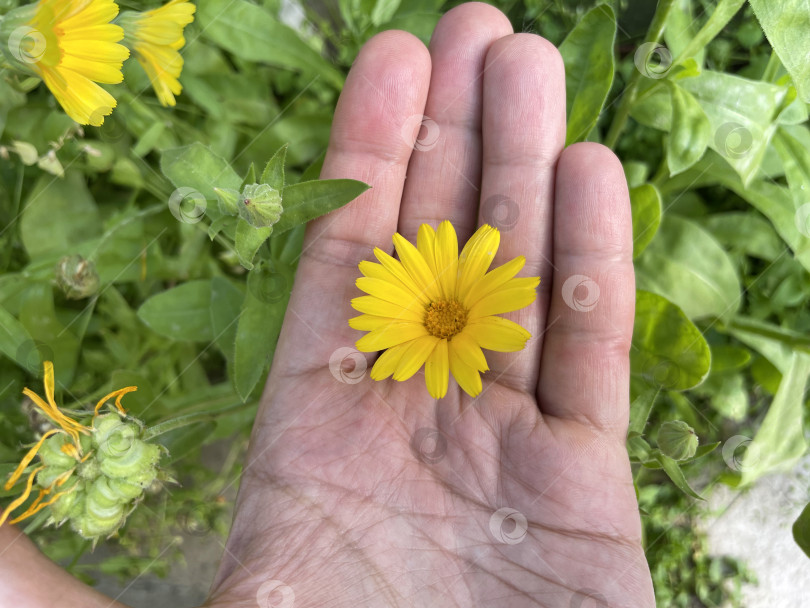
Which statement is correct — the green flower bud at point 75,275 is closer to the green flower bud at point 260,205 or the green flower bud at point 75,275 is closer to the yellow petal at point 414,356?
the green flower bud at point 260,205

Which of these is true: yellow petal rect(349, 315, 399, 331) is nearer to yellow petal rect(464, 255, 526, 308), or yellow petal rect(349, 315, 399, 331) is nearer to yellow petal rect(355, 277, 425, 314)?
yellow petal rect(355, 277, 425, 314)

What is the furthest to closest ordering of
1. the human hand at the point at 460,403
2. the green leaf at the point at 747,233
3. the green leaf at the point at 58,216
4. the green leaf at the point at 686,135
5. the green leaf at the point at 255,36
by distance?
the green leaf at the point at 747,233 → the green leaf at the point at 58,216 → the green leaf at the point at 255,36 → the green leaf at the point at 686,135 → the human hand at the point at 460,403

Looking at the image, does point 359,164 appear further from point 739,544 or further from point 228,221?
point 739,544

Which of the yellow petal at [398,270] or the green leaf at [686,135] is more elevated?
the green leaf at [686,135]

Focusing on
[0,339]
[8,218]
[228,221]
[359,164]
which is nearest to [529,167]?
[359,164]
